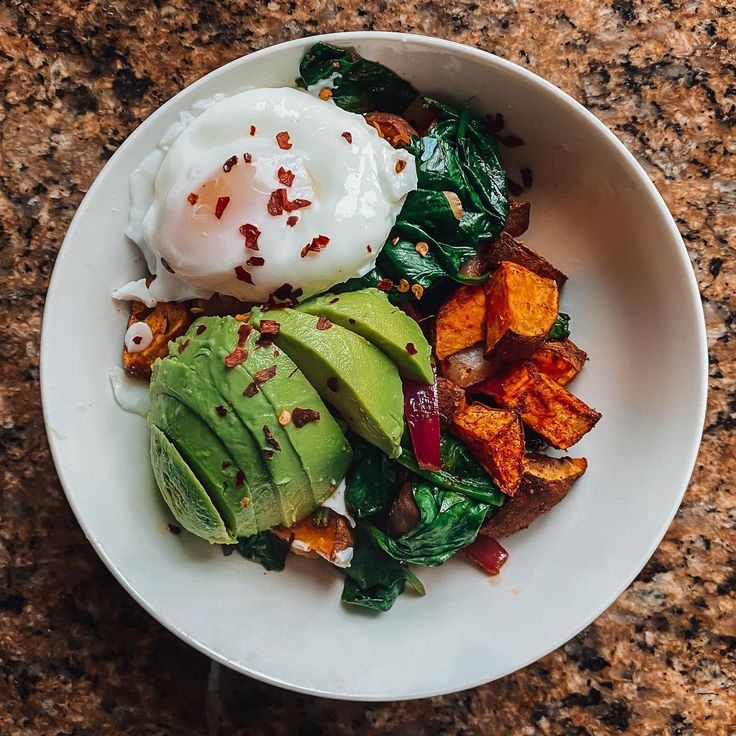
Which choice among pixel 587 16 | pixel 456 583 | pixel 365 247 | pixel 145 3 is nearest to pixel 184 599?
pixel 456 583

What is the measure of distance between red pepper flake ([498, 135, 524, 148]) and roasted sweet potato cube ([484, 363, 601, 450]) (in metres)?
0.64

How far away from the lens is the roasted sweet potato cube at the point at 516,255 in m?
2.11

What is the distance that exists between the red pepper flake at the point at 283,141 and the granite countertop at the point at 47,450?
0.52 m

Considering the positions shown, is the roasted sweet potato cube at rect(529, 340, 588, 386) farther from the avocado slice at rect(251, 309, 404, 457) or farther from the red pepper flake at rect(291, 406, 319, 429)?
the red pepper flake at rect(291, 406, 319, 429)

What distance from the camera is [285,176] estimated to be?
1.88 metres

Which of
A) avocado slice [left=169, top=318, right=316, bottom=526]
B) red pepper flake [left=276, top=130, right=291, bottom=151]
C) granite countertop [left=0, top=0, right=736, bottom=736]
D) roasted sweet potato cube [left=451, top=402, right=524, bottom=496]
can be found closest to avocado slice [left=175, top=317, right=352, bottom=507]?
avocado slice [left=169, top=318, right=316, bottom=526]

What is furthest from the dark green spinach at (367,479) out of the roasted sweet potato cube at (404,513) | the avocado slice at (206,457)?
the avocado slice at (206,457)

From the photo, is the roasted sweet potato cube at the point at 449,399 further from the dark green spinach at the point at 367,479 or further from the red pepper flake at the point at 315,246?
the red pepper flake at the point at 315,246

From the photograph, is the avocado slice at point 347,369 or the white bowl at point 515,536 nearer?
the avocado slice at point 347,369

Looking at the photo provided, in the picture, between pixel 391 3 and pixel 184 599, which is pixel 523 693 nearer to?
pixel 184 599

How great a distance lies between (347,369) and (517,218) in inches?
29.2

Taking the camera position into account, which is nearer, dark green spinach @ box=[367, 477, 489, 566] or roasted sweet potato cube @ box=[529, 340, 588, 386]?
dark green spinach @ box=[367, 477, 489, 566]

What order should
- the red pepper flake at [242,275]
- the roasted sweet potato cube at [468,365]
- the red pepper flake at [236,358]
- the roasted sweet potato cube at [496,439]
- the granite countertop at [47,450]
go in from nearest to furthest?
1. the red pepper flake at [236,358]
2. the red pepper flake at [242,275]
3. the roasted sweet potato cube at [496,439]
4. the roasted sweet potato cube at [468,365]
5. the granite countertop at [47,450]

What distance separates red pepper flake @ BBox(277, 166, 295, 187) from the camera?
188 cm
